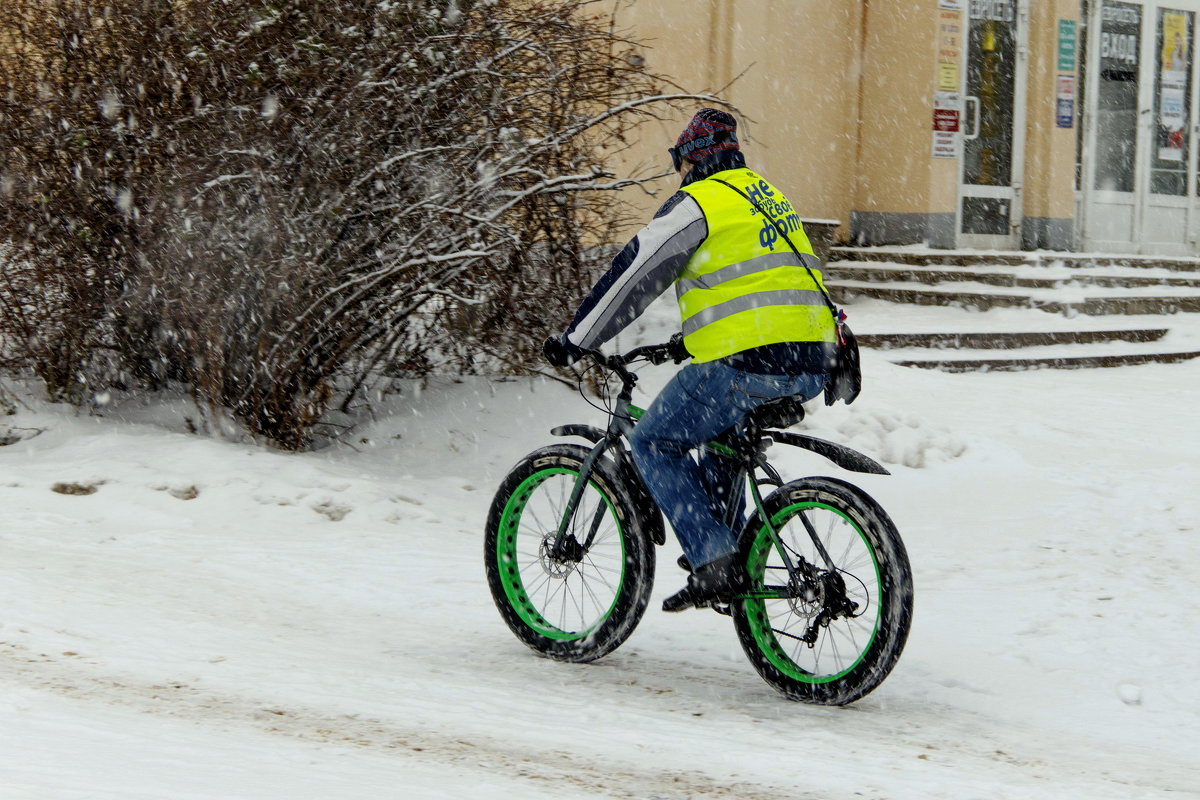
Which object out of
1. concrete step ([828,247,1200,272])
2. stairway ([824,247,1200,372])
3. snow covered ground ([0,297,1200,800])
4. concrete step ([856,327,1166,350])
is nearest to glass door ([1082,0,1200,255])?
concrete step ([828,247,1200,272])

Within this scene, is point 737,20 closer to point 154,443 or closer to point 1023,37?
point 1023,37

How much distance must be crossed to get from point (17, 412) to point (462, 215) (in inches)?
130

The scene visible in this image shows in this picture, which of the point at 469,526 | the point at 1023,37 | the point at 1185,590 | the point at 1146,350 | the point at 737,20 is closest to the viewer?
the point at 1185,590

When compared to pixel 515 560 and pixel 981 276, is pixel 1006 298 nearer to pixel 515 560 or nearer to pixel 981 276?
pixel 981 276

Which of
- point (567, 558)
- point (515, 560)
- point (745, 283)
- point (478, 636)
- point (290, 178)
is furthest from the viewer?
point (290, 178)

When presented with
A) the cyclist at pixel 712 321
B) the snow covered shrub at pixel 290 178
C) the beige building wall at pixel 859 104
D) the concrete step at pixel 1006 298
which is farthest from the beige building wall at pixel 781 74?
the cyclist at pixel 712 321

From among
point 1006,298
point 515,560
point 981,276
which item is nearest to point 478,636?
point 515,560

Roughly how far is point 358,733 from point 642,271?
1.75 m

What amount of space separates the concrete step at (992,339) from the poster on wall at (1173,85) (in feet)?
15.9

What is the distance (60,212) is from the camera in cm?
824

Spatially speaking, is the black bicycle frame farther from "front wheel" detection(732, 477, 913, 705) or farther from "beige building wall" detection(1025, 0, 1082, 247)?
"beige building wall" detection(1025, 0, 1082, 247)

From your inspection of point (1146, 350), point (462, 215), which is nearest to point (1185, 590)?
point (462, 215)

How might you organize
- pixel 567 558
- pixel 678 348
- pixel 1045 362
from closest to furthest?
pixel 678 348
pixel 567 558
pixel 1045 362

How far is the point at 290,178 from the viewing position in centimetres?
774
